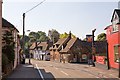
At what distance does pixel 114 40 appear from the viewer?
37.8 m

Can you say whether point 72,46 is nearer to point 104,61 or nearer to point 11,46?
point 104,61

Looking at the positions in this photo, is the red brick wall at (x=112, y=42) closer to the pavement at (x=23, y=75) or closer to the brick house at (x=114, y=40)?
the brick house at (x=114, y=40)

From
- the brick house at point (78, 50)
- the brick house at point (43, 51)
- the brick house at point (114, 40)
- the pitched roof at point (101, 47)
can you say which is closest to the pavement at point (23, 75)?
the brick house at point (114, 40)

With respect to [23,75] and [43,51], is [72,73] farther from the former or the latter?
[43,51]

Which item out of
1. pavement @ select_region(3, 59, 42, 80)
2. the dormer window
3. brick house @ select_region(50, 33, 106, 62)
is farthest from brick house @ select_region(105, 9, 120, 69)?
brick house @ select_region(50, 33, 106, 62)

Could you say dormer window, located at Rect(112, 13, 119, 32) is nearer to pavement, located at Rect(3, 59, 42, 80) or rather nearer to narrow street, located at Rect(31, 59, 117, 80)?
narrow street, located at Rect(31, 59, 117, 80)

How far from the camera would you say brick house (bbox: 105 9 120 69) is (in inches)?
1406

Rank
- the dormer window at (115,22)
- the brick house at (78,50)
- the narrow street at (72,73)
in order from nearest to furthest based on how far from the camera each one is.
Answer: the narrow street at (72,73), the dormer window at (115,22), the brick house at (78,50)

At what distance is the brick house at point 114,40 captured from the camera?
35.7 metres

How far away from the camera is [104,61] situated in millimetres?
43219

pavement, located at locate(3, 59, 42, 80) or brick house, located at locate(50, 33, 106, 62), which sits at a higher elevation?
brick house, located at locate(50, 33, 106, 62)

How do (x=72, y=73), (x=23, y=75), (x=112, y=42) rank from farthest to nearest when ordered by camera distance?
(x=112, y=42)
(x=72, y=73)
(x=23, y=75)

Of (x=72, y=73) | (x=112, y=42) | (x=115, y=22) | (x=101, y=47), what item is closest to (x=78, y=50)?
(x=101, y=47)

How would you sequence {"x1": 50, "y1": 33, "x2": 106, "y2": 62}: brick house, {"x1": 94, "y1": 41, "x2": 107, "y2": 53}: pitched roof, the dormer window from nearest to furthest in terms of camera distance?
the dormer window
{"x1": 50, "y1": 33, "x2": 106, "y2": 62}: brick house
{"x1": 94, "y1": 41, "x2": 107, "y2": 53}: pitched roof
